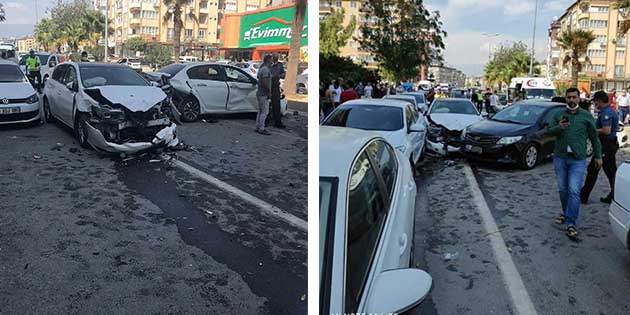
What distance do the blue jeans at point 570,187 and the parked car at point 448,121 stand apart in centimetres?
197

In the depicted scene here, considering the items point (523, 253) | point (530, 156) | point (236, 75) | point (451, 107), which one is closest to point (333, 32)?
point (236, 75)

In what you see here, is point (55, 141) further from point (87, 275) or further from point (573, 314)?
point (573, 314)

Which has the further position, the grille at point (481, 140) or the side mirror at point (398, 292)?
the grille at point (481, 140)

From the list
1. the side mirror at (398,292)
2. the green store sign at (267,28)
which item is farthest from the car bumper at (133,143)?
the side mirror at (398,292)

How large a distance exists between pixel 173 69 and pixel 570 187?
1715 millimetres

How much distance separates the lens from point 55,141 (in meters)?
1.32

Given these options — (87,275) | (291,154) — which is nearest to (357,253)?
(291,154)

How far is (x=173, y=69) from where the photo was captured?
1522mm

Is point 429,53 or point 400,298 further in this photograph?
point 429,53

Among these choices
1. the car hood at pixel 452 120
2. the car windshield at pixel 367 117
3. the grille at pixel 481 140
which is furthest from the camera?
the car hood at pixel 452 120

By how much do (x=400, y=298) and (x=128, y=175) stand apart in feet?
2.69

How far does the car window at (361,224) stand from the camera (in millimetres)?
1176

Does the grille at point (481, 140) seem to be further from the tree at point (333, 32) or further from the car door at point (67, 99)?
the car door at point (67, 99)

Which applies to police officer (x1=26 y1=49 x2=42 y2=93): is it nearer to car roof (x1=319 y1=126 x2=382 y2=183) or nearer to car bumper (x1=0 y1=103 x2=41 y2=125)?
car bumper (x1=0 y1=103 x2=41 y2=125)
